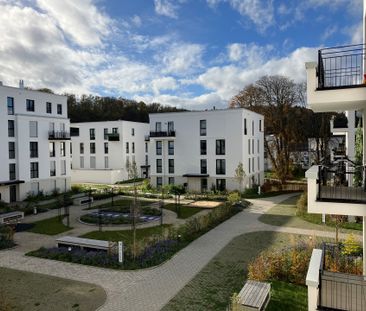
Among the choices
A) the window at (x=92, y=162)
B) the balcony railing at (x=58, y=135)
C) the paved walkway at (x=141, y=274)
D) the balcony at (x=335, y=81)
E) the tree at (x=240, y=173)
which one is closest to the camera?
the balcony at (x=335, y=81)

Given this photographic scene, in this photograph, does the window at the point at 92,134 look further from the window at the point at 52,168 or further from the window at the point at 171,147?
the window at the point at 171,147

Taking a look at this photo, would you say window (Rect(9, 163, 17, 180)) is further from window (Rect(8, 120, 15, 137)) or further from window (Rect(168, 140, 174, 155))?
window (Rect(168, 140, 174, 155))

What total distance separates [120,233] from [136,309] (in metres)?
9.20

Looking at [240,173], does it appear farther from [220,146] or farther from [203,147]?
[203,147]

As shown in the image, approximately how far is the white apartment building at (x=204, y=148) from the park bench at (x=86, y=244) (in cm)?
1983

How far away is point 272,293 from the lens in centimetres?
1034

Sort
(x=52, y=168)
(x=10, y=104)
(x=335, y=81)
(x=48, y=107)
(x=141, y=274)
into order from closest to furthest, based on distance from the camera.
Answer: (x=335, y=81), (x=141, y=274), (x=10, y=104), (x=48, y=107), (x=52, y=168)

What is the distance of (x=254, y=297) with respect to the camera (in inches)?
362

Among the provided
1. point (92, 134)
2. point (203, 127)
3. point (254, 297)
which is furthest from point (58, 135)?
point (254, 297)

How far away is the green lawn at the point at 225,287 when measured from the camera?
9.78 metres

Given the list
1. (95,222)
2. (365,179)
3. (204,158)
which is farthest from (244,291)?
(204,158)

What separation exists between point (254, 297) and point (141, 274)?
4951 mm

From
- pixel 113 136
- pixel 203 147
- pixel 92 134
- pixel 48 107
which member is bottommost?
pixel 203 147

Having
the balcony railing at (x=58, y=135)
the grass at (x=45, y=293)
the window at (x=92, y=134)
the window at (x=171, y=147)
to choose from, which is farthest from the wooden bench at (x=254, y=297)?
the window at (x=92, y=134)
